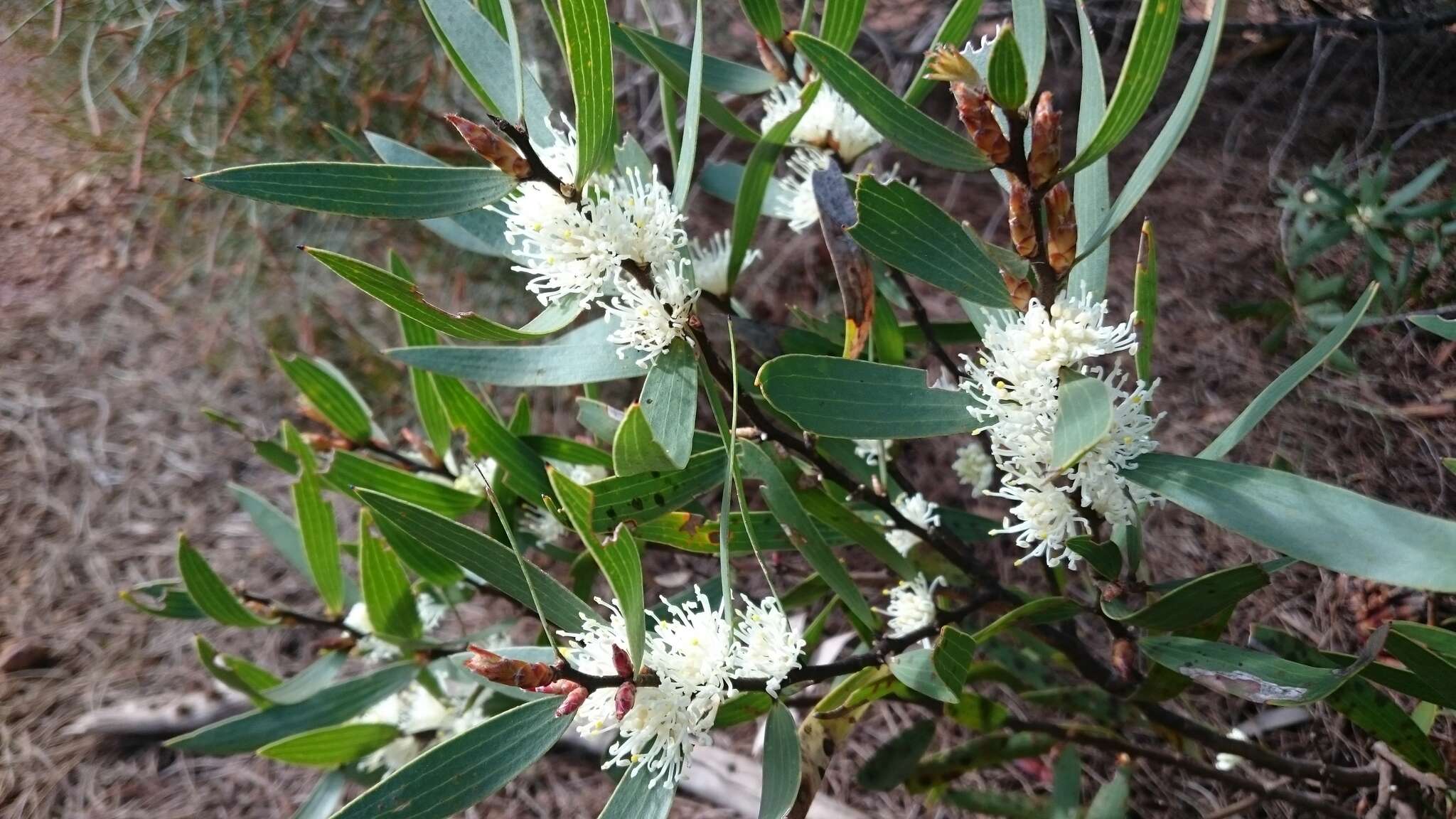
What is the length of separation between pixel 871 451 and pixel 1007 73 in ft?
1.95

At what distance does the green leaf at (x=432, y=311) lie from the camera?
623mm

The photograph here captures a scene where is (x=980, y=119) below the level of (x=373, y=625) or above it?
above

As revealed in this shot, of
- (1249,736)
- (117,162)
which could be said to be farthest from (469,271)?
(1249,736)

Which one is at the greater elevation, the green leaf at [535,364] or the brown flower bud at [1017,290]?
the brown flower bud at [1017,290]

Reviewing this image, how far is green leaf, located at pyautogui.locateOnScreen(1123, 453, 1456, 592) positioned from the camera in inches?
20.0

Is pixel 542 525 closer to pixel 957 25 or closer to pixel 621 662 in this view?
pixel 621 662

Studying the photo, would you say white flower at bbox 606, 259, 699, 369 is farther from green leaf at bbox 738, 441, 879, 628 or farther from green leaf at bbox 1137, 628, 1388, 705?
green leaf at bbox 1137, 628, 1388, 705

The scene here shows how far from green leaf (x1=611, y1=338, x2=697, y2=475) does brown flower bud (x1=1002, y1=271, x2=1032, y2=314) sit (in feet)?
0.84

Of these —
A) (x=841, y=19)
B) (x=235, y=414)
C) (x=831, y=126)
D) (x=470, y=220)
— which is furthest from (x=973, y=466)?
(x=235, y=414)

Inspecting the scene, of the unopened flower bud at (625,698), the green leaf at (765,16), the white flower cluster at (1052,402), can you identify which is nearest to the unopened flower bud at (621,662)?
the unopened flower bud at (625,698)

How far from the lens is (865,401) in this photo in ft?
2.17

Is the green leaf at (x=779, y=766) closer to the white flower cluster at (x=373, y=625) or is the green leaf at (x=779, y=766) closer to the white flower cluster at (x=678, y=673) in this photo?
the white flower cluster at (x=678, y=673)

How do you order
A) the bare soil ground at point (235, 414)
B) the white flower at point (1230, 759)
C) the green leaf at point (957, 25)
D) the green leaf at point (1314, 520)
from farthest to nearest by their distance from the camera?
the bare soil ground at point (235, 414)
the white flower at point (1230, 759)
the green leaf at point (957, 25)
the green leaf at point (1314, 520)

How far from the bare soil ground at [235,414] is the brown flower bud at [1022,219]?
3.27ft
